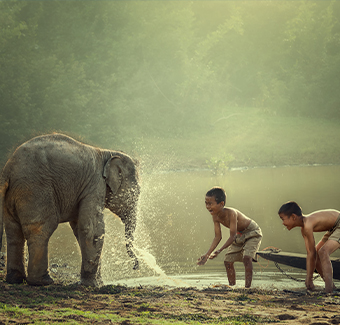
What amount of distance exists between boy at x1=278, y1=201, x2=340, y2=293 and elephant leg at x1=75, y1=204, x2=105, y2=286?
231cm

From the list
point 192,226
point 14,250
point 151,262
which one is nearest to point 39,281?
point 14,250

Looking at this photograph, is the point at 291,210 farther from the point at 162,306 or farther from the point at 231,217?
the point at 162,306

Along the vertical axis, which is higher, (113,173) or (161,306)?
(113,173)

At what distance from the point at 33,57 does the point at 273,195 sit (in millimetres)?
19688

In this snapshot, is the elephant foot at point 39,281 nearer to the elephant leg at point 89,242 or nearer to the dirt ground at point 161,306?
the dirt ground at point 161,306

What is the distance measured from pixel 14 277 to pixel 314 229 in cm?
367

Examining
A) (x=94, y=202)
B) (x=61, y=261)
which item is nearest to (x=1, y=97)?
(x=61, y=261)

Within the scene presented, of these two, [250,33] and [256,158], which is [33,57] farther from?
[250,33]

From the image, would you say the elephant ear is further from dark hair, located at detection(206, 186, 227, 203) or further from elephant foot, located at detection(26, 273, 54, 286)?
elephant foot, located at detection(26, 273, 54, 286)

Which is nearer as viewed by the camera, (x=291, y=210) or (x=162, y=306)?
(x=162, y=306)

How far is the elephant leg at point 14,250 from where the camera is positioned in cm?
601

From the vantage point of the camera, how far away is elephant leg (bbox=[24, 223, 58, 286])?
5.82 m

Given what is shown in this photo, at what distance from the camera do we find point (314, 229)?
19.1 ft

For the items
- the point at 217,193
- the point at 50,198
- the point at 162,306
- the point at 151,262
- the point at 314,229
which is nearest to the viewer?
the point at 162,306
